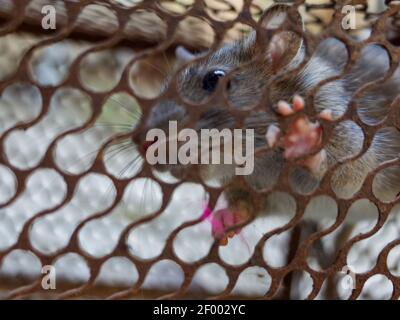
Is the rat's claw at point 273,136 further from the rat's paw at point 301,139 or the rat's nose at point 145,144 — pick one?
the rat's nose at point 145,144

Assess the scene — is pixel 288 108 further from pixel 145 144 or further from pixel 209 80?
pixel 209 80

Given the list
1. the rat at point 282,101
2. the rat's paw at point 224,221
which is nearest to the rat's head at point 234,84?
the rat at point 282,101

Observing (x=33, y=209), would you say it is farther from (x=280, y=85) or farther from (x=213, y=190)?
(x=213, y=190)

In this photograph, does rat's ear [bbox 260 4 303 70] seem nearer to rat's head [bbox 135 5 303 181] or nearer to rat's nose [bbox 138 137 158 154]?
rat's head [bbox 135 5 303 181]

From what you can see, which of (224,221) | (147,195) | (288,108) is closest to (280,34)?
(288,108)

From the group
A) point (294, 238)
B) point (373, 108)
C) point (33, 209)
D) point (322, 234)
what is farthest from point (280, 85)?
point (33, 209)

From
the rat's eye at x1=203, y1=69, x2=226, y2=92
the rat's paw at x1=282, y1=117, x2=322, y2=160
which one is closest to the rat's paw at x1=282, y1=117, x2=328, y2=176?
the rat's paw at x1=282, y1=117, x2=322, y2=160
